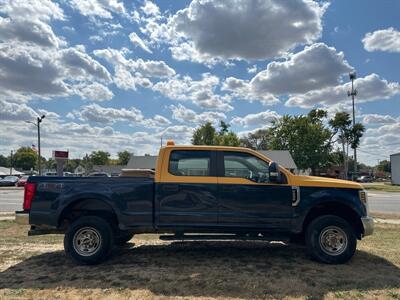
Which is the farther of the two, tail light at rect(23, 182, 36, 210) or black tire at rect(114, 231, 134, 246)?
black tire at rect(114, 231, 134, 246)

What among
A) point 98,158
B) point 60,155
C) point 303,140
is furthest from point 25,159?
point 60,155

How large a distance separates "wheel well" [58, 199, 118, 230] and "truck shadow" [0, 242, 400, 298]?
71cm

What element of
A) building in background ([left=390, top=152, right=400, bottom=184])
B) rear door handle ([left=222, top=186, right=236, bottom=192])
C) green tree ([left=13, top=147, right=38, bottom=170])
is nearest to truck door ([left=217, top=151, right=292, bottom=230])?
rear door handle ([left=222, top=186, right=236, bottom=192])

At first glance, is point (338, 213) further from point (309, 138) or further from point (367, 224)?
point (309, 138)

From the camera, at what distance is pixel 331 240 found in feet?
22.9

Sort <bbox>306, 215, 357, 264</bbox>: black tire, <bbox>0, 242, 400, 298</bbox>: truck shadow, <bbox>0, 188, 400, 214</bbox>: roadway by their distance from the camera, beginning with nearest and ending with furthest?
<bbox>0, 242, 400, 298</bbox>: truck shadow < <bbox>306, 215, 357, 264</bbox>: black tire < <bbox>0, 188, 400, 214</bbox>: roadway

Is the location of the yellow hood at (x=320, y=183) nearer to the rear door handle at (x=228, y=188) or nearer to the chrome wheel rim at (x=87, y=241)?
the rear door handle at (x=228, y=188)

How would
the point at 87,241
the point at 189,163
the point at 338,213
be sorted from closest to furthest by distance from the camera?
the point at 87,241 → the point at 189,163 → the point at 338,213

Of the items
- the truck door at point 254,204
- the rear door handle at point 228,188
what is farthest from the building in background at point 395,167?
the rear door handle at point 228,188

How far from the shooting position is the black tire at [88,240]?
693 centimetres

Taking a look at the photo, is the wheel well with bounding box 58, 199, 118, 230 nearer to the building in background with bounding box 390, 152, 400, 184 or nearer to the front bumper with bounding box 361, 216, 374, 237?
the front bumper with bounding box 361, 216, 374, 237

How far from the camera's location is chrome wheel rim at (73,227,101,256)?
697 centimetres

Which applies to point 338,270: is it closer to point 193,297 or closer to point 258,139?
point 193,297

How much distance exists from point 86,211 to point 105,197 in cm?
62
